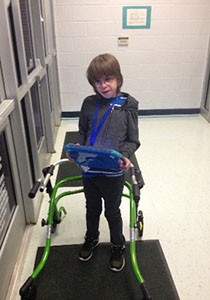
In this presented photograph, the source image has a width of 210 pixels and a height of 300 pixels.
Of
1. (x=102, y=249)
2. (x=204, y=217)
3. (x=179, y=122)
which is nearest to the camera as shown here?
(x=102, y=249)

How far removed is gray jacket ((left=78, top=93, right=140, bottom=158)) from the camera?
1.42 metres

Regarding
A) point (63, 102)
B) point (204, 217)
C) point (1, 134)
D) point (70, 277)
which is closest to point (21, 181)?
point (1, 134)

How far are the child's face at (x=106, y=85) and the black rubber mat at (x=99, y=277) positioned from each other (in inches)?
42.2

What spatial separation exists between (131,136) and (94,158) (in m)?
0.28

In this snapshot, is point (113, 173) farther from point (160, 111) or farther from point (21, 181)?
point (160, 111)

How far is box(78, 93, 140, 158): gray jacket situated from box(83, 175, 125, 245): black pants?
7.2 inches

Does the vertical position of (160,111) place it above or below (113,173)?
below

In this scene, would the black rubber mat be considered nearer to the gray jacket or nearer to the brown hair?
the gray jacket

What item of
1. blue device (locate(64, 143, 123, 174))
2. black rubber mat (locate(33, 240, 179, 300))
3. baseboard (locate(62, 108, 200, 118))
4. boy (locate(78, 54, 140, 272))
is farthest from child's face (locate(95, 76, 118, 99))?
baseboard (locate(62, 108, 200, 118))

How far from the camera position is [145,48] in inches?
154

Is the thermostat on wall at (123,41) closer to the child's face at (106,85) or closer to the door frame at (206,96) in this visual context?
the door frame at (206,96)

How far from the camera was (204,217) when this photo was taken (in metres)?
2.18

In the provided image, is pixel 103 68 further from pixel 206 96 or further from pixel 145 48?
pixel 206 96

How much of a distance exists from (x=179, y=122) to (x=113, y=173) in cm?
289
